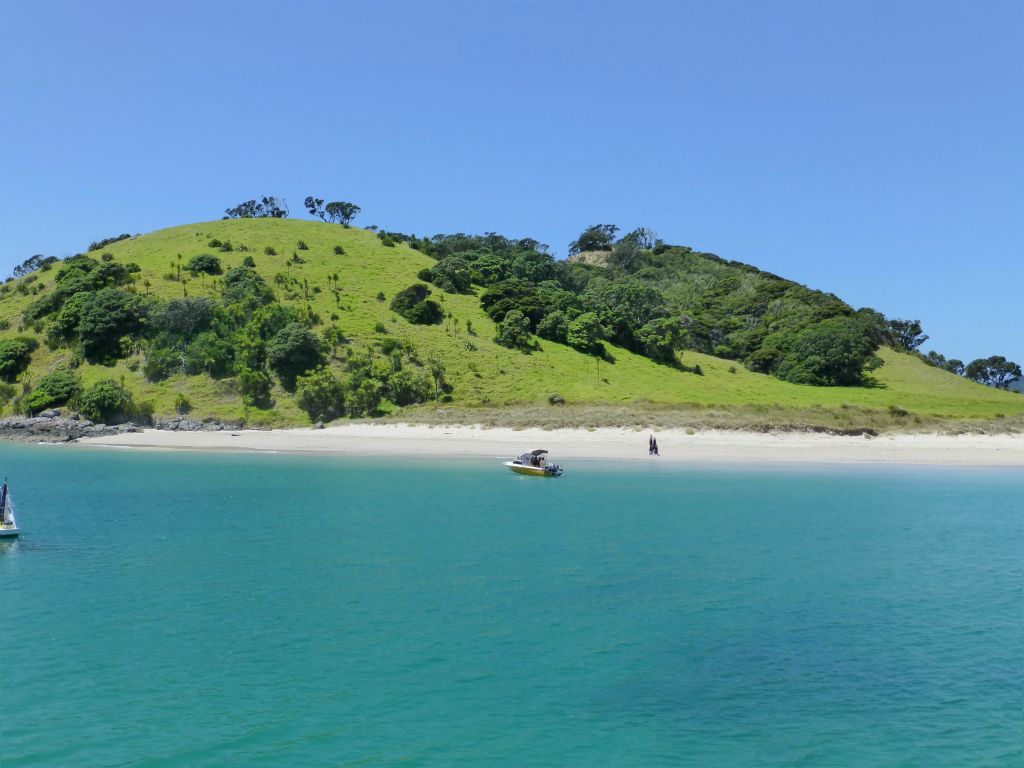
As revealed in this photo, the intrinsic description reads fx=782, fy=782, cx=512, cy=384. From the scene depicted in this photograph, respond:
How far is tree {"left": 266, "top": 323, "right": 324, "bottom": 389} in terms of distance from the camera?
8962 centimetres

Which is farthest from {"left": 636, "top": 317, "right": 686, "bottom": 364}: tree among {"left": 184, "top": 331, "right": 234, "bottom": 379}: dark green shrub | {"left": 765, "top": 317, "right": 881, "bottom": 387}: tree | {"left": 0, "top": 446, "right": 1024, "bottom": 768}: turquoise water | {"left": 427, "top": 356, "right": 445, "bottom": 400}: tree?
{"left": 0, "top": 446, "right": 1024, "bottom": 768}: turquoise water

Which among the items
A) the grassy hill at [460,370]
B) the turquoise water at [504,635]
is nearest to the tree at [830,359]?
the grassy hill at [460,370]

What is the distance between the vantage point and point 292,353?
9006cm

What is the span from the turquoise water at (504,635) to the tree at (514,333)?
66.2 m

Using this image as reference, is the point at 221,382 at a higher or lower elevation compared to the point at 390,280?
lower

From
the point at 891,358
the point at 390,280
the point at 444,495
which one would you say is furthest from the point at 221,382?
the point at 891,358

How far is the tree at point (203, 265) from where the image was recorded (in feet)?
369

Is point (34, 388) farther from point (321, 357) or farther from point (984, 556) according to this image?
point (984, 556)

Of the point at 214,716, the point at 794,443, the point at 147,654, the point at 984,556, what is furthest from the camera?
the point at 794,443

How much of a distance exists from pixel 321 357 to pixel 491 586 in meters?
72.6

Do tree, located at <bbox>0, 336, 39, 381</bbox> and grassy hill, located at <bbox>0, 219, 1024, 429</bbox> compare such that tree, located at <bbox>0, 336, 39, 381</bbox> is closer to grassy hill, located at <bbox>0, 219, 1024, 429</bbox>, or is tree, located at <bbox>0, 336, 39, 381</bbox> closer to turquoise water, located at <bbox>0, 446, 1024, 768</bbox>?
grassy hill, located at <bbox>0, 219, 1024, 429</bbox>

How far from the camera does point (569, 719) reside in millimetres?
14719

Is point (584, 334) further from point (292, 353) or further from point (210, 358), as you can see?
point (210, 358)

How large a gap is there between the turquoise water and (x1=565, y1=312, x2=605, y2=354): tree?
69.5 meters
